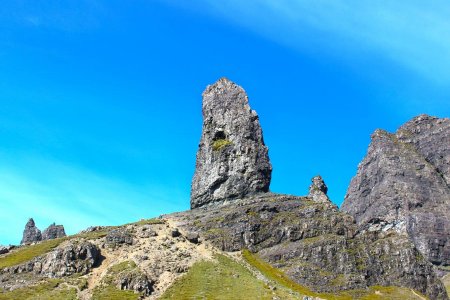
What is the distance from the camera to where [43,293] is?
119688 millimetres

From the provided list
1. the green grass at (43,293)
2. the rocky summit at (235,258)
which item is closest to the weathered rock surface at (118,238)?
the rocky summit at (235,258)

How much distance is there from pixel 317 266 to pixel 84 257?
59.7m

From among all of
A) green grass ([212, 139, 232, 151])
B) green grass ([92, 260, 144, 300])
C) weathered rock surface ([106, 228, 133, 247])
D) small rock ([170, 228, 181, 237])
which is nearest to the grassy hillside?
green grass ([92, 260, 144, 300])

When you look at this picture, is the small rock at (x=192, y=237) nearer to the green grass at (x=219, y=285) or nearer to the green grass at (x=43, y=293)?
the green grass at (x=219, y=285)

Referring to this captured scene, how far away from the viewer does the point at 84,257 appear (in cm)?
13412

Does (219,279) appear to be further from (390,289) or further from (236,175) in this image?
(236,175)

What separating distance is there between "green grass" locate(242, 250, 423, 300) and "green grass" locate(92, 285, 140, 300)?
35393 millimetres

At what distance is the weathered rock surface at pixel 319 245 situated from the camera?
14762 centimetres

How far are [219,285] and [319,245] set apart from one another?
38.7m

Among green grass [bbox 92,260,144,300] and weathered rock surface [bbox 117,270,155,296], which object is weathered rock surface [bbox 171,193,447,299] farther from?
weathered rock surface [bbox 117,270,155,296]

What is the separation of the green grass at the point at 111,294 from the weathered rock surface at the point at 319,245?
122 ft

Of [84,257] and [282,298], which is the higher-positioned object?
[84,257]

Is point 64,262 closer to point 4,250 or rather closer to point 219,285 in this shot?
point 4,250

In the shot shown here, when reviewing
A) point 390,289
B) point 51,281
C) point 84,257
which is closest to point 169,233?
point 84,257
